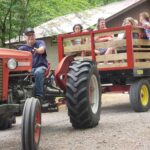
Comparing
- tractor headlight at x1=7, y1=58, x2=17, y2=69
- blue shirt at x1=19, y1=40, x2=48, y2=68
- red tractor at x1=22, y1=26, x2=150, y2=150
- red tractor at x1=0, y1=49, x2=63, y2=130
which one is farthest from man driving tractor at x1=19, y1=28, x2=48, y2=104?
tractor headlight at x1=7, y1=58, x2=17, y2=69

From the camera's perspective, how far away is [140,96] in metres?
12.1

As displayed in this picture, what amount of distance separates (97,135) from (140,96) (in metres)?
3.88

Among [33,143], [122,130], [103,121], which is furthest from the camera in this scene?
[103,121]

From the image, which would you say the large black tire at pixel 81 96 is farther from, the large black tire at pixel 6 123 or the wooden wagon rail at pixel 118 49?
the wooden wagon rail at pixel 118 49

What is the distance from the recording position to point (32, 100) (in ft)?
24.0

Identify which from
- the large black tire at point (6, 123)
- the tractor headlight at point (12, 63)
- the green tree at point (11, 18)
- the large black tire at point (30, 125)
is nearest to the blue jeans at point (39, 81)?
the large black tire at point (6, 123)

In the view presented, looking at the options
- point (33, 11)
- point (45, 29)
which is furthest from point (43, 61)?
point (45, 29)

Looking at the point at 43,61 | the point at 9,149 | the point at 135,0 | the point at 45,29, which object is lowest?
the point at 9,149

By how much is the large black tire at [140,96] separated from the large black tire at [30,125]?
4883 millimetres

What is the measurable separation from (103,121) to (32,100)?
327cm

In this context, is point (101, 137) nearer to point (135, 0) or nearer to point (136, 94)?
point (136, 94)

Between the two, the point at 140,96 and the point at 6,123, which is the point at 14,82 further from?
the point at 140,96

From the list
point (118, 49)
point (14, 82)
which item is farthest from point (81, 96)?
point (118, 49)

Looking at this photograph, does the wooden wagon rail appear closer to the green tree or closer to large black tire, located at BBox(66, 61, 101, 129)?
large black tire, located at BBox(66, 61, 101, 129)
